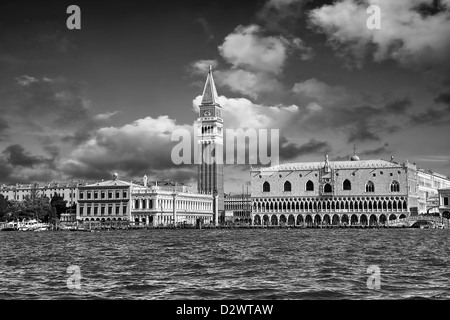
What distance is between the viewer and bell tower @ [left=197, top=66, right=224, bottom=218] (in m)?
114

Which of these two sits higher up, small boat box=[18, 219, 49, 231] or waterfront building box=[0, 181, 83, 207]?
waterfront building box=[0, 181, 83, 207]

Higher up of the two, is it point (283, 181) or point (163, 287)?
point (283, 181)

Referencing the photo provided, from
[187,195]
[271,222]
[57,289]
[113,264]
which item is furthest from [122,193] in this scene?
[57,289]

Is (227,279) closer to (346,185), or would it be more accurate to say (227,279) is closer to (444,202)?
(346,185)

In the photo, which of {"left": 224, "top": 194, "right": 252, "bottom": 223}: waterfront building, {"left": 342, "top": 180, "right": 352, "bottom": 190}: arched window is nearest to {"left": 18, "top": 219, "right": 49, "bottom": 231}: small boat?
{"left": 342, "top": 180, "right": 352, "bottom": 190}: arched window

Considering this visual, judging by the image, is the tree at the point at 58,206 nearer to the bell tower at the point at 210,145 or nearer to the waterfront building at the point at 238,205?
the bell tower at the point at 210,145

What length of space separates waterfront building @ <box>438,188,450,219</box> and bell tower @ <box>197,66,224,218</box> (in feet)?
129

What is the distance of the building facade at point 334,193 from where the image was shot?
92688mm

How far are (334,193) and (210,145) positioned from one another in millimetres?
28806

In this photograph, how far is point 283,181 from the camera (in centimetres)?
9944

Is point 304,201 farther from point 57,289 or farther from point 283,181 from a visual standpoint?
point 57,289

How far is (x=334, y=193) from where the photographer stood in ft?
314

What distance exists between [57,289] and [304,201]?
281 feet

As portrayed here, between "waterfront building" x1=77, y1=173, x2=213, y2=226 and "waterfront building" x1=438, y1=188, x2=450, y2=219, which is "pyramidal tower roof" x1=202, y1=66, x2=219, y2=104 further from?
"waterfront building" x1=438, y1=188, x2=450, y2=219
